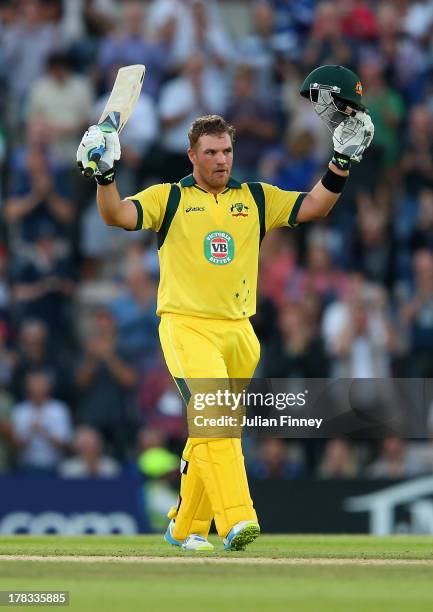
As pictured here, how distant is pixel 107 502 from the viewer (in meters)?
12.3

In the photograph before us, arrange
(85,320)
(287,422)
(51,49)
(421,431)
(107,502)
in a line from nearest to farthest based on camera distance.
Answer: (287,422), (421,431), (107,502), (85,320), (51,49)

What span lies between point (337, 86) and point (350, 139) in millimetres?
345

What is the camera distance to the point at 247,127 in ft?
51.0

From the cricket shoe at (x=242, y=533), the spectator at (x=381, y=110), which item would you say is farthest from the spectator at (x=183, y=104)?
the cricket shoe at (x=242, y=533)

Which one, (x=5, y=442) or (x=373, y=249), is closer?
(x=5, y=442)

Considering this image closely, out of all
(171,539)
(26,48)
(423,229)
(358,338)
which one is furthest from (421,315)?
(171,539)

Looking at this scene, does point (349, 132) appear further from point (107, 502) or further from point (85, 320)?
point (85, 320)

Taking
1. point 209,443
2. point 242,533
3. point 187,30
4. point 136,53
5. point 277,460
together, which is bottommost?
point 277,460

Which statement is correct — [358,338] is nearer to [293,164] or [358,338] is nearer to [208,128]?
[293,164]

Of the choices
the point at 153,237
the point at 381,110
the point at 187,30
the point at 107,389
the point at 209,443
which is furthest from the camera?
the point at 187,30

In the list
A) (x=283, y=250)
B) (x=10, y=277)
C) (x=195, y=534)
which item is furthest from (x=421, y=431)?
(x=10, y=277)

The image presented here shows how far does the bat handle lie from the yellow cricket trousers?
95 cm

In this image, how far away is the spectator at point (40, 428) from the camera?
44.3ft

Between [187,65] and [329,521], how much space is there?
5321 mm
